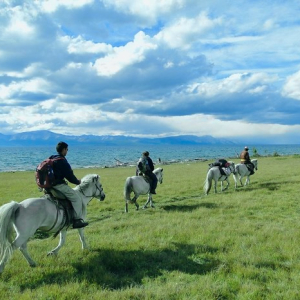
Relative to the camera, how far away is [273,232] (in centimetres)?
972

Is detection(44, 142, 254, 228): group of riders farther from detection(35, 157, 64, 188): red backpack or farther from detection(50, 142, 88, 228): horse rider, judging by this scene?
detection(35, 157, 64, 188): red backpack

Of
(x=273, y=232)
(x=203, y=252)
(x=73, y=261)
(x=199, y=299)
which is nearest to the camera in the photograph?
(x=199, y=299)

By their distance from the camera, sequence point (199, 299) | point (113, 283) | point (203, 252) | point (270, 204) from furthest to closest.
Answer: point (270, 204) < point (203, 252) < point (113, 283) < point (199, 299)

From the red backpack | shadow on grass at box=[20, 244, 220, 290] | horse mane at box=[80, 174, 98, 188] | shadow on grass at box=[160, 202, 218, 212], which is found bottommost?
shadow on grass at box=[160, 202, 218, 212]

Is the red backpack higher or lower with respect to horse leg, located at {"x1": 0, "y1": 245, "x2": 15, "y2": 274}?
higher

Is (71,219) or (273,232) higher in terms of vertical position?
(71,219)

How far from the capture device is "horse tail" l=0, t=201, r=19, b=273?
6.45 m

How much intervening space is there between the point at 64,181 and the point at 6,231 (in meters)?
2.02

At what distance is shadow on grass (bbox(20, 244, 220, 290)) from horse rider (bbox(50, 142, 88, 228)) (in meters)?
1.13

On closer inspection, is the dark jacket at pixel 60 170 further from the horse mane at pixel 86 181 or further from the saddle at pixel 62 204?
the horse mane at pixel 86 181

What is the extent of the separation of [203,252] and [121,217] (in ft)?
21.0

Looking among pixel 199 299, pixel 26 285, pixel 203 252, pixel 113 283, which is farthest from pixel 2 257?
pixel 203 252

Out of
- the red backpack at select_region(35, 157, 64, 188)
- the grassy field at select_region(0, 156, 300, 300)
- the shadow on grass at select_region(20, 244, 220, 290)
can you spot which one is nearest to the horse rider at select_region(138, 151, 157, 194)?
the grassy field at select_region(0, 156, 300, 300)

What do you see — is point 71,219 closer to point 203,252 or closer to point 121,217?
point 203,252
